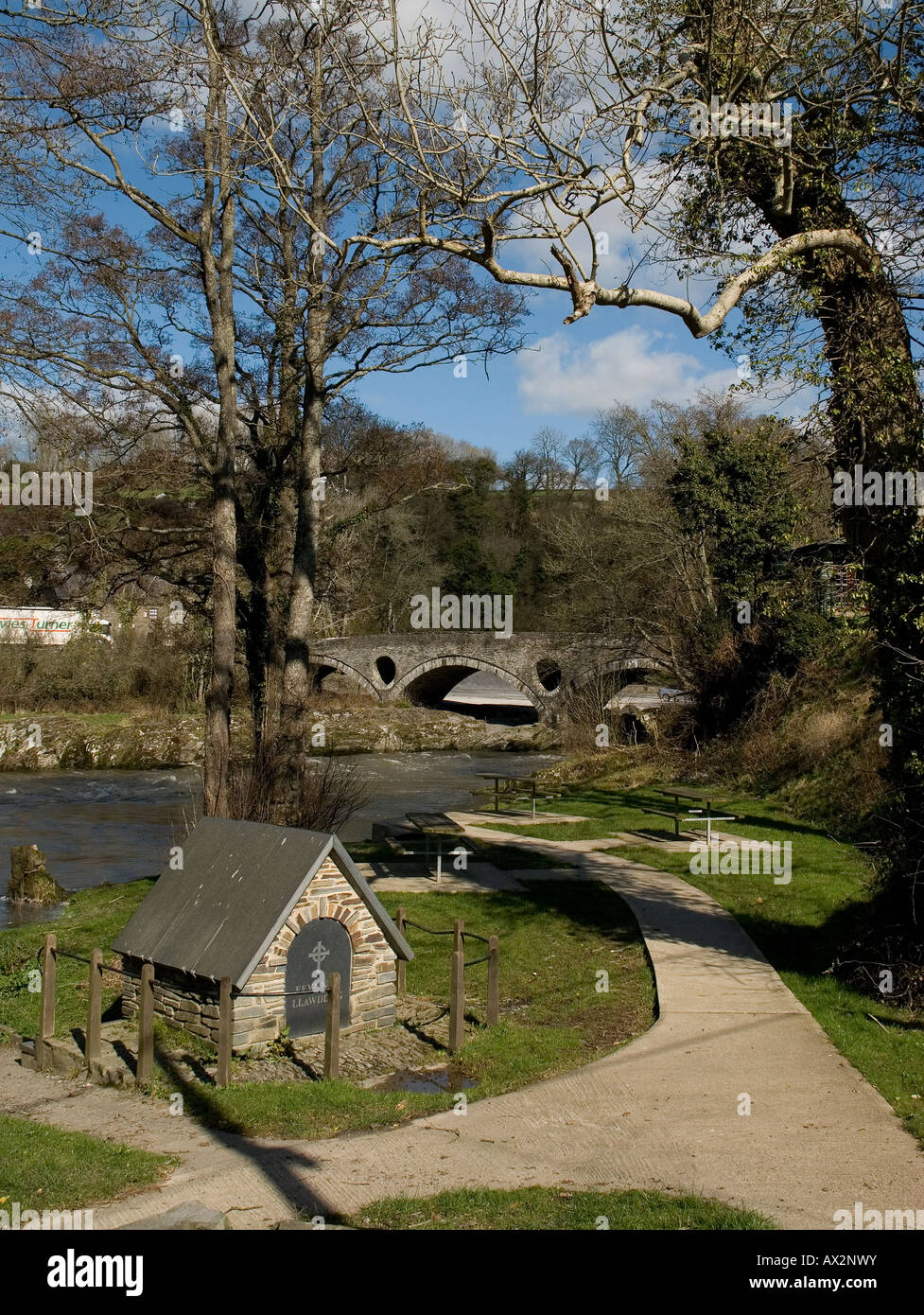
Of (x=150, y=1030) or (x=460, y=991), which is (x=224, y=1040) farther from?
(x=460, y=991)

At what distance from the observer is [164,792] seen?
30.6m

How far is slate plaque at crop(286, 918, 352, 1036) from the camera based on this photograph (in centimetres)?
982

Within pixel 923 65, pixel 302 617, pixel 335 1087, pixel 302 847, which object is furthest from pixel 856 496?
pixel 302 617

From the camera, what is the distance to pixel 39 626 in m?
48.0

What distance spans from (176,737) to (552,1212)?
1346 inches

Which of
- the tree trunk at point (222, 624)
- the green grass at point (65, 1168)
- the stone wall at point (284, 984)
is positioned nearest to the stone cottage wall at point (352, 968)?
the stone wall at point (284, 984)

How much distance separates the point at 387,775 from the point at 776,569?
1389cm

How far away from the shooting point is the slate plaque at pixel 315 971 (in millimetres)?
9820

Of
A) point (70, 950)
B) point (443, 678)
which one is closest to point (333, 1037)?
point (70, 950)

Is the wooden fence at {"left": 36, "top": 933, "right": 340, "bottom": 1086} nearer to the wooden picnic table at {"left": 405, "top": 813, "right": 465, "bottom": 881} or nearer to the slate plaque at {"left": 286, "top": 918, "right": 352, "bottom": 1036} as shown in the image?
the slate plaque at {"left": 286, "top": 918, "right": 352, "bottom": 1036}

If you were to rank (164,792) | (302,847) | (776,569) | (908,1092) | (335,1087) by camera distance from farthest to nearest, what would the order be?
(164,792) → (776,569) → (302,847) → (335,1087) → (908,1092)

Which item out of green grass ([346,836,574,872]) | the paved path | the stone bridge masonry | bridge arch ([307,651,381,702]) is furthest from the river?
bridge arch ([307,651,381,702])

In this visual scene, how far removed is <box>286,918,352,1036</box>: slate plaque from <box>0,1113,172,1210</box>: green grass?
2431 millimetres
